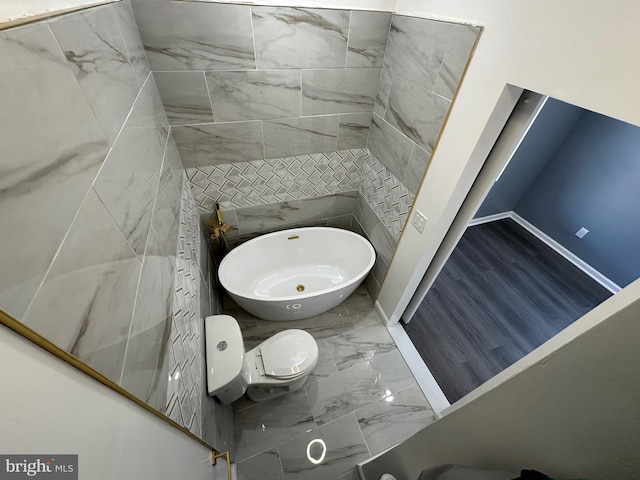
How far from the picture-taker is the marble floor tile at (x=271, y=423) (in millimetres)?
1409

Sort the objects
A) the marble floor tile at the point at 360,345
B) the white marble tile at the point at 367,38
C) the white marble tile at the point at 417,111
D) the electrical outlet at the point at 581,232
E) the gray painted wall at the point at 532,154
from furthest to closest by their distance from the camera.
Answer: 1. the electrical outlet at the point at 581,232
2. the gray painted wall at the point at 532,154
3. the marble floor tile at the point at 360,345
4. the white marble tile at the point at 367,38
5. the white marble tile at the point at 417,111

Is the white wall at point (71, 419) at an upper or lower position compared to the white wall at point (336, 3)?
lower

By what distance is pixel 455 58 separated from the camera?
39.9 inches

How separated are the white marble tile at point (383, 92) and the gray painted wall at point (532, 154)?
171 centimetres

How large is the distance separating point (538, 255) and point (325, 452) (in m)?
2.72

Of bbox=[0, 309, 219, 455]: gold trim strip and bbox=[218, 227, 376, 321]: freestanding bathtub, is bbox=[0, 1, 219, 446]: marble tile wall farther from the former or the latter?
bbox=[218, 227, 376, 321]: freestanding bathtub

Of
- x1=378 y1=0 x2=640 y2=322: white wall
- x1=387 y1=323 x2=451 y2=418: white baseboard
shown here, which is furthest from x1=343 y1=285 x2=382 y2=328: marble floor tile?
x1=378 y1=0 x2=640 y2=322: white wall

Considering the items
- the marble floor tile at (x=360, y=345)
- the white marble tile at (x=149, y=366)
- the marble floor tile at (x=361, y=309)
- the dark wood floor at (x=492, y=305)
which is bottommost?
the marble floor tile at (x=360, y=345)

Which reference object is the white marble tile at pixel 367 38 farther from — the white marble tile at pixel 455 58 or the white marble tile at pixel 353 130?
the white marble tile at pixel 455 58

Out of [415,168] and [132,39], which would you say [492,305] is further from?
[132,39]

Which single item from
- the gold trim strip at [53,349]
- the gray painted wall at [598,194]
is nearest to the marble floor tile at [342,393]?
the gold trim strip at [53,349]

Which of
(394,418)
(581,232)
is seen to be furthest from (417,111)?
(581,232)

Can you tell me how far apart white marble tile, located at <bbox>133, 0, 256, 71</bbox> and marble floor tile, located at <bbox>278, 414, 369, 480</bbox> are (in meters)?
2.03

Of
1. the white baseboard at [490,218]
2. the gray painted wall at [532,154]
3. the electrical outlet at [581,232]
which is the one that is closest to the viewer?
the gray painted wall at [532,154]
